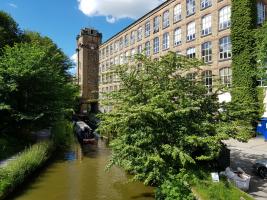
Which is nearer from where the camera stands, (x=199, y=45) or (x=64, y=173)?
(x=64, y=173)

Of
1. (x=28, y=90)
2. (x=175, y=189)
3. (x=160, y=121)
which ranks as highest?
(x=28, y=90)

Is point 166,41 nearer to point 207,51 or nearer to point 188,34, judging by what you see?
point 188,34

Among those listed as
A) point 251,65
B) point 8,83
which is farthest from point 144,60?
point 251,65

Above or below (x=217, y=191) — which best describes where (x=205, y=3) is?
above

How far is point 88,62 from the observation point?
79.1 meters

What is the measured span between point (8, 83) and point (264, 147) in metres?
21.7

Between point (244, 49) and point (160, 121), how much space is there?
72.3 ft

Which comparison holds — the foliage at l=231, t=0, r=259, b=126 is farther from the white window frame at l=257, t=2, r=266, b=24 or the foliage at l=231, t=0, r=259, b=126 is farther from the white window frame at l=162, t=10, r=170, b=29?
the white window frame at l=162, t=10, r=170, b=29

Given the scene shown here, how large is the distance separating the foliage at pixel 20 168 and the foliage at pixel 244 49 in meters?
20.8

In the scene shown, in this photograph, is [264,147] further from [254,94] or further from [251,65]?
[251,65]

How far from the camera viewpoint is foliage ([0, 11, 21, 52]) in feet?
123

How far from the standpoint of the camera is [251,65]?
33500mm

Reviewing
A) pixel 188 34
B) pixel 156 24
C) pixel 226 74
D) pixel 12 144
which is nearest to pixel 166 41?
pixel 156 24

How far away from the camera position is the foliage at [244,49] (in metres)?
33.4
